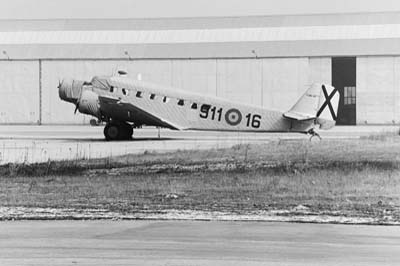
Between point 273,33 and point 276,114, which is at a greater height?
point 273,33

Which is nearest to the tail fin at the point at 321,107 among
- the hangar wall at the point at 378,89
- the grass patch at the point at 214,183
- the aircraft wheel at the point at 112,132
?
the aircraft wheel at the point at 112,132

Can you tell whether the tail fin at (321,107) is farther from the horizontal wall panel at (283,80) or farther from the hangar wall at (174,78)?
the horizontal wall panel at (283,80)

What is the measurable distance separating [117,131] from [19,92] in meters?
30.1

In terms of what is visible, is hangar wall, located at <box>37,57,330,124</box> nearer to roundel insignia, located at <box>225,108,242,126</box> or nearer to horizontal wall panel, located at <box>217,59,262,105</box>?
horizontal wall panel, located at <box>217,59,262,105</box>

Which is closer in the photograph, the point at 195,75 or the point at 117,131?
the point at 117,131

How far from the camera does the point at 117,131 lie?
1378 inches

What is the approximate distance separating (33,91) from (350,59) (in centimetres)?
2638

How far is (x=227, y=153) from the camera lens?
24016 mm

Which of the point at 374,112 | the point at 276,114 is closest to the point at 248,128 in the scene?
the point at 276,114

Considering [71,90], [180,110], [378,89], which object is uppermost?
[378,89]

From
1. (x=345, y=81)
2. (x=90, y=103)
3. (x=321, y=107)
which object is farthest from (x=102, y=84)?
(x=345, y=81)

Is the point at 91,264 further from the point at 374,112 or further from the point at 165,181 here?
the point at 374,112

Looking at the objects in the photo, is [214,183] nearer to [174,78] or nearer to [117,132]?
[117,132]

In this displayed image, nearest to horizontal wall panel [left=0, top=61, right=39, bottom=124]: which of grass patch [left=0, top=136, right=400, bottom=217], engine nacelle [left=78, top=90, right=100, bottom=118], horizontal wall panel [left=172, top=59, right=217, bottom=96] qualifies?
horizontal wall panel [left=172, top=59, right=217, bottom=96]
